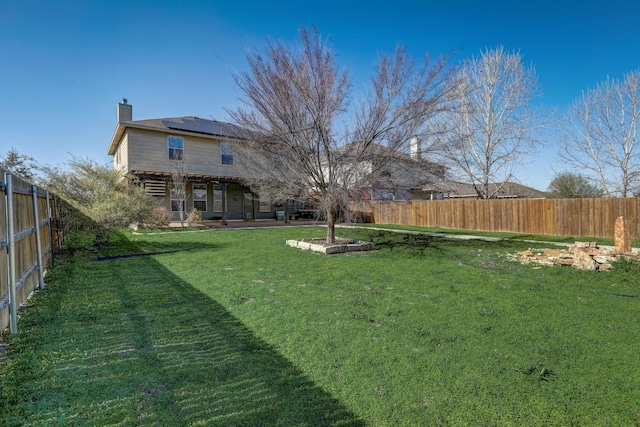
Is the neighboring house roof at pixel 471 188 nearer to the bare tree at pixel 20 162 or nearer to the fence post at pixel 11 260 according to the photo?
the fence post at pixel 11 260

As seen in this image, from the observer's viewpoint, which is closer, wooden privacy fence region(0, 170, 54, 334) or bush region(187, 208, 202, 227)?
wooden privacy fence region(0, 170, 54, 334)

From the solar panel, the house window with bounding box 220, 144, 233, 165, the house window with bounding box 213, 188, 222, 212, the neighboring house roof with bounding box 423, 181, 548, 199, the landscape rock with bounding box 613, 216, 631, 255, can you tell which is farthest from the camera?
the house window with bounding box 213, 188, 222, 212

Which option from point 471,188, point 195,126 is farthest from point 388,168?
point 471,188

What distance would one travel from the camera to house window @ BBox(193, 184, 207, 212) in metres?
17.3

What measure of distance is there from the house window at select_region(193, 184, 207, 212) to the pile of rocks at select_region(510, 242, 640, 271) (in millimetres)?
15069

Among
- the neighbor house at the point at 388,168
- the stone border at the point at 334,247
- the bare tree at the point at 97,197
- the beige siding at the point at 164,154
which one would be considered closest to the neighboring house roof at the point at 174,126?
the beige siding at the point at 164,154

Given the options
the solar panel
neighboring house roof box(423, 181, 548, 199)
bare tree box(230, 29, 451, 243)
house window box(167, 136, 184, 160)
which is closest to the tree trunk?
bare tree box(230, 29, 451, 243)

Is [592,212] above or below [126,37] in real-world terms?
below

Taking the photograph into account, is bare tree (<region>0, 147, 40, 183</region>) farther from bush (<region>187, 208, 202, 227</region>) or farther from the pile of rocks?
the pile of rocks

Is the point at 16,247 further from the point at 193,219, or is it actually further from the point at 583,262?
the point at 193,219

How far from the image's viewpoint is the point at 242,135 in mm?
8914

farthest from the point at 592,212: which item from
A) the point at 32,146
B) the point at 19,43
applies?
the point at 32,146

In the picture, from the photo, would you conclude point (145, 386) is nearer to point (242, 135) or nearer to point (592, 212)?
point (242, 135)

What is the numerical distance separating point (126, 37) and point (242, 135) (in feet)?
16.9
